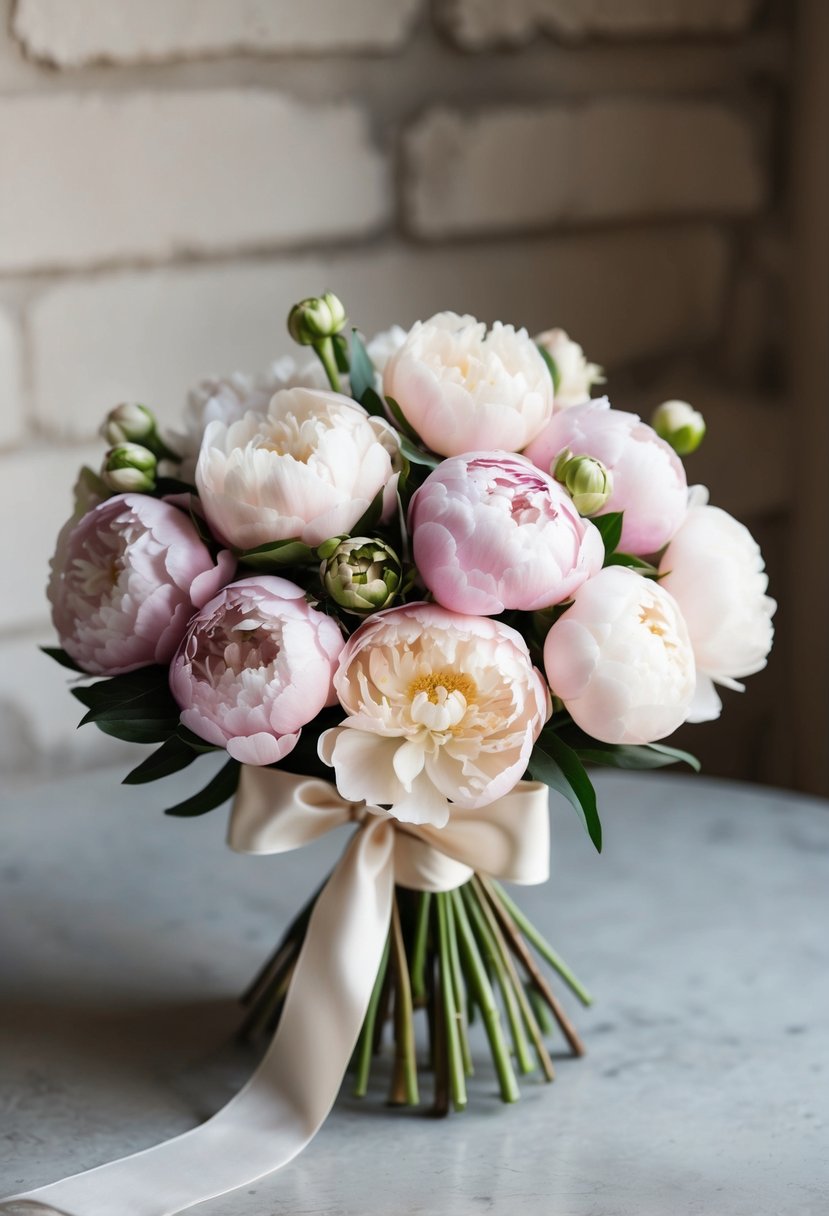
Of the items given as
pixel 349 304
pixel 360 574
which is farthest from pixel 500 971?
pixel 349 304

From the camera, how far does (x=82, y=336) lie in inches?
42.9

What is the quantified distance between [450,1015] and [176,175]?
27.6 inches

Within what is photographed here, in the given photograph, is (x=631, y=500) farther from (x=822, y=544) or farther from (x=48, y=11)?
(x=822, y=544)

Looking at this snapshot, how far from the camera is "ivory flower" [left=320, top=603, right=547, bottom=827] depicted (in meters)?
0.58

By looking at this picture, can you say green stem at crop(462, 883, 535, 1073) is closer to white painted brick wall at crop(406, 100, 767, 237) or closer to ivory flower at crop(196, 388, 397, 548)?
ivory flower at crop(196, 388, 397, 548)

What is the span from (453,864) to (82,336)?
593mm

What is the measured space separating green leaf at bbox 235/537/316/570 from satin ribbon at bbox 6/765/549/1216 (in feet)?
Answer: 0.40

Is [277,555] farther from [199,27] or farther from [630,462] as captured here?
[199,27]

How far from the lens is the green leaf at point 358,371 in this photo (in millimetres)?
688

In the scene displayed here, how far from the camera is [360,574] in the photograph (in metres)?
0.58

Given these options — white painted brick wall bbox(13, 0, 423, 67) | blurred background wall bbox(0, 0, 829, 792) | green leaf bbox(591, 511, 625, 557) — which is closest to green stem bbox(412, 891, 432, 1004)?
green leaf bbox(591, 511, 625, 557)

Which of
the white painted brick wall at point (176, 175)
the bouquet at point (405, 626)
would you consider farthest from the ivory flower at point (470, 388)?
the white painted brick wall at point (176, 175)

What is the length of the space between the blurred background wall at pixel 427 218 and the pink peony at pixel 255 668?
0.55 meters

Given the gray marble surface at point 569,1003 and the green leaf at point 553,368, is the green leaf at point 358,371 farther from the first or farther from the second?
the gray marble surface at point 569,1003
